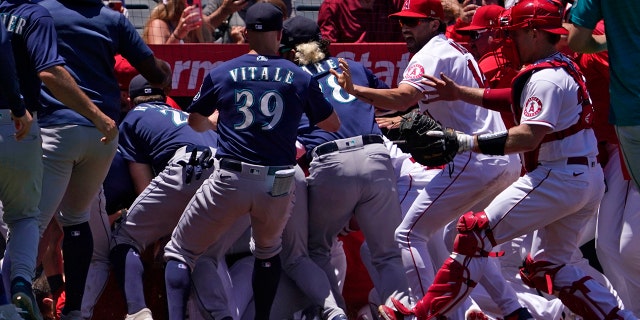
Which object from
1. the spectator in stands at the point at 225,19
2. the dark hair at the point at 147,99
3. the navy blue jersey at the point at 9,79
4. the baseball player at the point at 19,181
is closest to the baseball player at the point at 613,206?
the dark hair at the point at 147,99

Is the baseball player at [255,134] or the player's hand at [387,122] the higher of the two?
the baseball player at [255,134]

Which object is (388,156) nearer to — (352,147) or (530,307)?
(352,147)

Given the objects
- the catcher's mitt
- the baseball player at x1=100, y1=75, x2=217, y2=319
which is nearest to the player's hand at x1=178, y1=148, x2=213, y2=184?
the baseball player at x1=100, y1=75, x2=217, y2=319

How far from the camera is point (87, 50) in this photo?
21.0ft

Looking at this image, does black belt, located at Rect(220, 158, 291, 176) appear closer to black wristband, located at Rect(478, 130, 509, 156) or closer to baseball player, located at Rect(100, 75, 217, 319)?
baseball player, located at Rect(100, 75, 217, 319)

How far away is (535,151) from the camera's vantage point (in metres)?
6.12

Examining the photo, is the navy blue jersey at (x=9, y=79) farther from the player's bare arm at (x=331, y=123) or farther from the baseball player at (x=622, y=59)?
the baseball player at (x=622, y=59)

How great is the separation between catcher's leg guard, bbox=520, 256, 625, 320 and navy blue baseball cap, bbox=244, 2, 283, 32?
1947 mm

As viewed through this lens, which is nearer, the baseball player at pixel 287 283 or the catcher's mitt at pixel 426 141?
the catcher's mitt at pixel 426 141

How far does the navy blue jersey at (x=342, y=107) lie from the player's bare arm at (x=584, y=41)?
177 cm

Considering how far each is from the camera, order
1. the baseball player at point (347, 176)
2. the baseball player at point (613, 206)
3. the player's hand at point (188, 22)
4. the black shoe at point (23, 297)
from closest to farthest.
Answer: the black shoe at point (23, 297) < the baseball player at point (347, 176) < the baseball player at point (613, 206) < the player's hand at point (188, 22)

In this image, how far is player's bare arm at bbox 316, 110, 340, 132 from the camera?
6543 millimetres

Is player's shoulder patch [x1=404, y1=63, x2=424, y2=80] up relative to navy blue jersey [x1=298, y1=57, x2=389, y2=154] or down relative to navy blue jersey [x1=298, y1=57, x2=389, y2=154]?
up

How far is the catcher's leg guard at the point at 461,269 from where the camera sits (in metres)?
6.08
